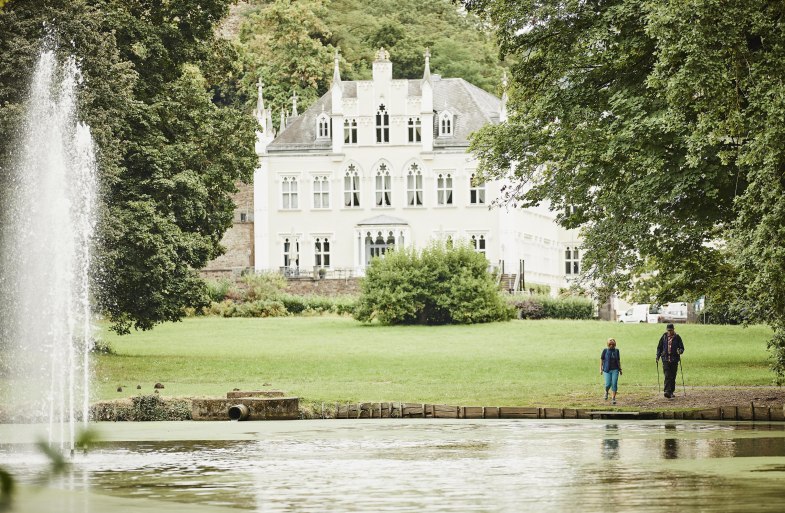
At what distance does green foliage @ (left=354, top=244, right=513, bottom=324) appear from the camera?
66.4 metres

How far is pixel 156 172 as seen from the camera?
1721 inches

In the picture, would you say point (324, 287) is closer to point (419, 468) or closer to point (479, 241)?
point (479, 241)

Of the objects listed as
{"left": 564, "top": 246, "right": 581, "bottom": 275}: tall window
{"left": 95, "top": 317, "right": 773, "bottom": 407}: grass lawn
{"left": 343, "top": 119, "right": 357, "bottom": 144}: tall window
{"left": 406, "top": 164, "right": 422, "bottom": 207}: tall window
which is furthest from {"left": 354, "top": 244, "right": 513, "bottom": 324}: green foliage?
{"left": 564, "top": 246, "right": 581, "bottom": 275}: tall window

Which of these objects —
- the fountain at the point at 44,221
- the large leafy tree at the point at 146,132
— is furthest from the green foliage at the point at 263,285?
the fountain at the point at 44,221

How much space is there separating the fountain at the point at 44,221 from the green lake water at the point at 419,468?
13.6 metres

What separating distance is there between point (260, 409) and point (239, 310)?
46.1 m

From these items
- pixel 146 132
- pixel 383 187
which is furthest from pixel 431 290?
pixel 146 132

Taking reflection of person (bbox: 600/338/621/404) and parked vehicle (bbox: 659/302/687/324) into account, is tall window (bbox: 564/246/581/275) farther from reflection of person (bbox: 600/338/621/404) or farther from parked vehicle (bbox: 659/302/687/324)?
reflection of person (bbox: 600/338/621/404)

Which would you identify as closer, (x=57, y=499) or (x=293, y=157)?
(x=57, y=499)

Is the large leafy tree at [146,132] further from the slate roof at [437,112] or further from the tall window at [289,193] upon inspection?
the tall window at [289,193]

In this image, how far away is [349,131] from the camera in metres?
90.4

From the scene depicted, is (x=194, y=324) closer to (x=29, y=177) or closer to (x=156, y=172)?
(x=156, y=172)

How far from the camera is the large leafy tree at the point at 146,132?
40.0 m

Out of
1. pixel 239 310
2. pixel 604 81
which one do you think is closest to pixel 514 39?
pixel 604 81
